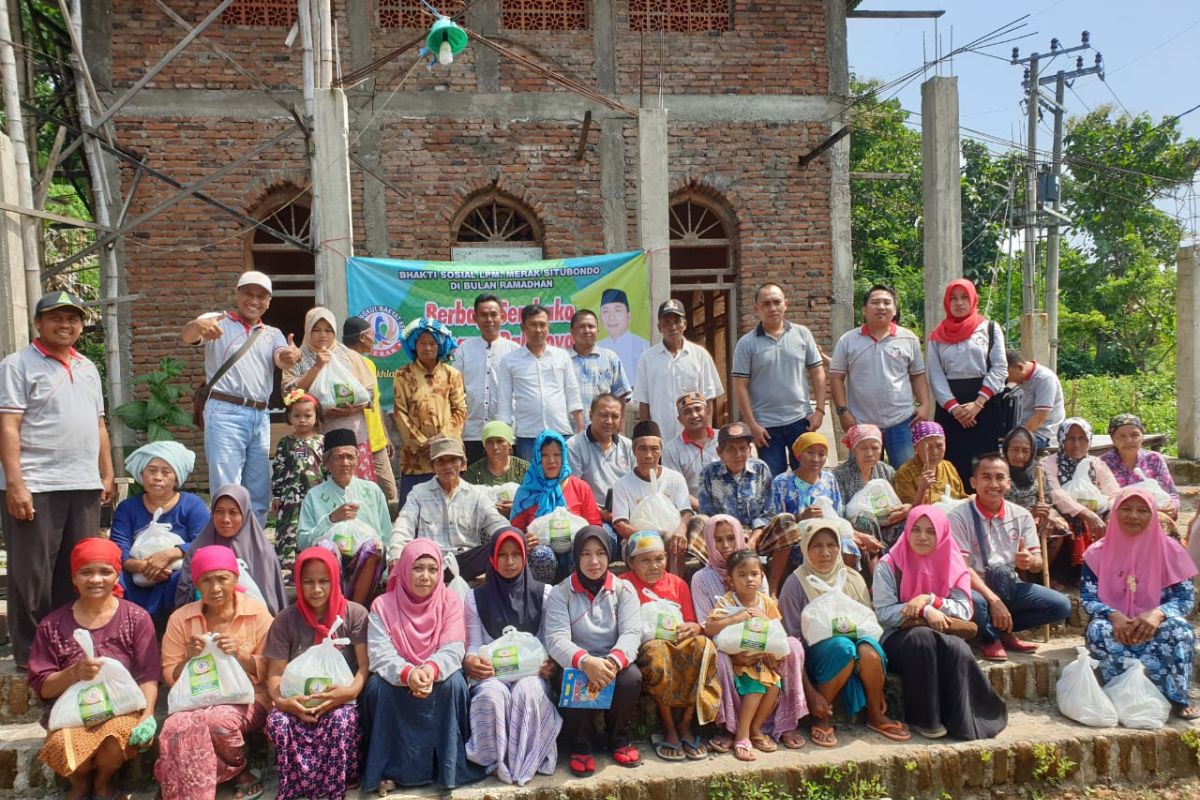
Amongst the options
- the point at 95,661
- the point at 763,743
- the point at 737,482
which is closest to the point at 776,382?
the point at 737,482

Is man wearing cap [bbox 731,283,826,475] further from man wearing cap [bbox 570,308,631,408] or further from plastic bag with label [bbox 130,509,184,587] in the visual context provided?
plastic bag with label [bbox 130,509,184,587]

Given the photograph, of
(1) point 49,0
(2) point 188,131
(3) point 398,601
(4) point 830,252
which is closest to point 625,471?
(3) point 398,601

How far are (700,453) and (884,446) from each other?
127cm

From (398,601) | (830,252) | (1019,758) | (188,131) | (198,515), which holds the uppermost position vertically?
(188,131)

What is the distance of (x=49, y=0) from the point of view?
29.3 feet

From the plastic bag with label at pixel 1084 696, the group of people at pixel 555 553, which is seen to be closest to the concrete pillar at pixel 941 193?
the group of people at pixel 555 553

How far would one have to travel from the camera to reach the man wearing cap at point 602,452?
206 inches

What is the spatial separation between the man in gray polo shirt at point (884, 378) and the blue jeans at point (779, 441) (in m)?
0.27

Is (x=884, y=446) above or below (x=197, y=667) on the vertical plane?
above

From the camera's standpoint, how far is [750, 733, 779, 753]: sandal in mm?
4052

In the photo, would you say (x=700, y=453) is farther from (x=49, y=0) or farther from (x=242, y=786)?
(x=49, y=0)

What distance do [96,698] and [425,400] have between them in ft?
7.62

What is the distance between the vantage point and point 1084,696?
427cm

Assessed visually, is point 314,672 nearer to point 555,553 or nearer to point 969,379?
point 555,553
